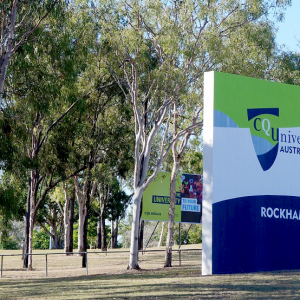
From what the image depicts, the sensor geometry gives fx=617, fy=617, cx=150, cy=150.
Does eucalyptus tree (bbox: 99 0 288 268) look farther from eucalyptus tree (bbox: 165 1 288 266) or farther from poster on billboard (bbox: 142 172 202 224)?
poster on billboard (bbox: 142 172 202 224)

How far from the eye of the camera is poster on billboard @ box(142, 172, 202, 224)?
38.7m

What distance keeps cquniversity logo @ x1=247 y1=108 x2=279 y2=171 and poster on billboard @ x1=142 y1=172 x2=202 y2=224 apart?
1960 centimetres

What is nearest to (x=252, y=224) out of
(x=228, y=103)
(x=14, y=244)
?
(x=228, y=103)

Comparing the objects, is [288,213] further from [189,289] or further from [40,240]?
[40,240]

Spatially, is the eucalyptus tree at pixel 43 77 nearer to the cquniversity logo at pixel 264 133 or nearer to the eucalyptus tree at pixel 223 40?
the eucalyptus tree at pixel 223 40

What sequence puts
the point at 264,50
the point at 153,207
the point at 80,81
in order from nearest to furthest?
the point at 264,50 → the point at 80,81 → the point at 153,207

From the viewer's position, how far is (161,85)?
2405 cm

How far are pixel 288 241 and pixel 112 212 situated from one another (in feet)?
112

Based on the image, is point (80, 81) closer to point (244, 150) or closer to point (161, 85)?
point (161, 85)

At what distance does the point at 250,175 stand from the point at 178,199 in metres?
23.0

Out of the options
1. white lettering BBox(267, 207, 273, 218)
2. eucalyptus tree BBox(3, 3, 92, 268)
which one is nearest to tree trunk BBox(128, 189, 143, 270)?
eucalyptus tree BBox(3, 3, 92, 268)

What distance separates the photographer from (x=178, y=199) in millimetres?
40312

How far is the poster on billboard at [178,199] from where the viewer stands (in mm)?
38656

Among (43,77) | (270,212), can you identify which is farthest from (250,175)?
(43,77)
